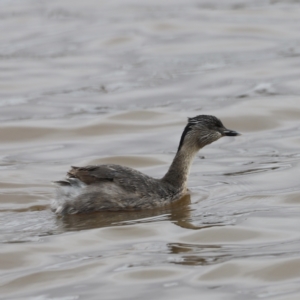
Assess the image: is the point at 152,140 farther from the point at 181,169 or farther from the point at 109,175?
the point at 109,175

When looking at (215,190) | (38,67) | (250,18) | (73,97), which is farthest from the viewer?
(250,18)

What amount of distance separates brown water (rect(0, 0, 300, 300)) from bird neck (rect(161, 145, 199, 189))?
0.24 m

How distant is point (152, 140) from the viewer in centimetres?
1233

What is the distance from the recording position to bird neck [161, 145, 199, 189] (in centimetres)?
945

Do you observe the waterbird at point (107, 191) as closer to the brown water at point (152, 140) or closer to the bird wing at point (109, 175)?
the bird wing at point (109, 175)

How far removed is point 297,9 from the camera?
20.3 m

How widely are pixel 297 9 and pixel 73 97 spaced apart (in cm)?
772

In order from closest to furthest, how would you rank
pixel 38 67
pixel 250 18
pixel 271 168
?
pixel 271 168
pixel 38 67
pixel 250 18

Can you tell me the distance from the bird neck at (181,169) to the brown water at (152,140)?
0.24 meters

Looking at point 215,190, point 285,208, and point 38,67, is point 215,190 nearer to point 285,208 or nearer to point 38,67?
point 285,208

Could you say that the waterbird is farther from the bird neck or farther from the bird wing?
the bird neck

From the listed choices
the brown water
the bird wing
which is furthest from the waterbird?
the brown water

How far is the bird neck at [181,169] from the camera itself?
9.45m

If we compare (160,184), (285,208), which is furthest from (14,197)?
(285,208)
